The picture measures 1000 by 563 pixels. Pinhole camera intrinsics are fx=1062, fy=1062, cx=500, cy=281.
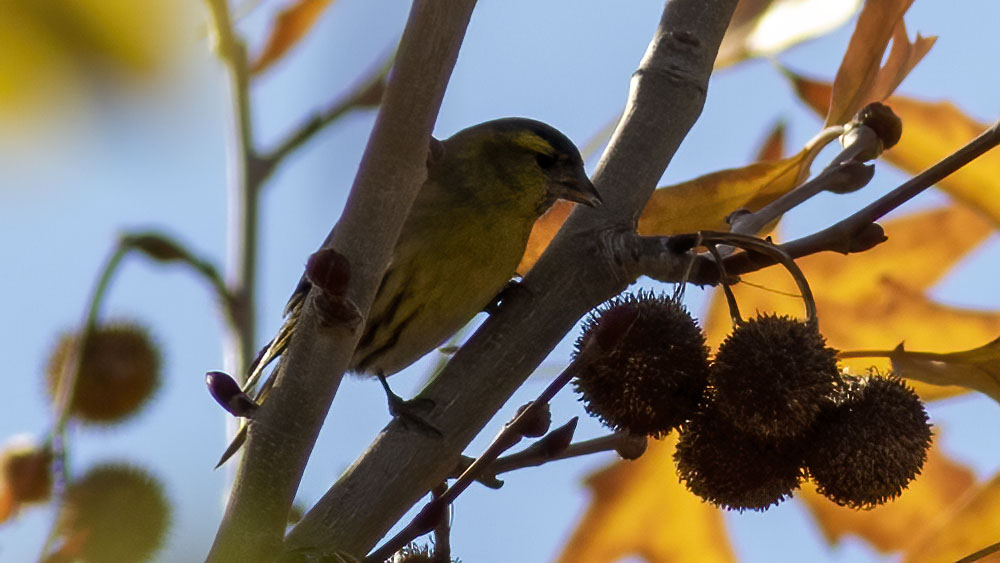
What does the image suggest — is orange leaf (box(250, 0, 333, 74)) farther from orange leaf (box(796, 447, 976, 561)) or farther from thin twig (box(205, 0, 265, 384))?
orange leaf (box(796, 447, 976, 561))

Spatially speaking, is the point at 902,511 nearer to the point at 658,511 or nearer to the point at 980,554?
the point at 658,511

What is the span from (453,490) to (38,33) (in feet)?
2.96

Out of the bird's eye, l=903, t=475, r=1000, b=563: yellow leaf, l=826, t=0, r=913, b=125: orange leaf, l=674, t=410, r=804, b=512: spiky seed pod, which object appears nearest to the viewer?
l=674, t=410, r=804, b=512: spiky seed pod

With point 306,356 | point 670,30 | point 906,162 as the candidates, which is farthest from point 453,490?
point 906,162

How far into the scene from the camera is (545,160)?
3.12 meters

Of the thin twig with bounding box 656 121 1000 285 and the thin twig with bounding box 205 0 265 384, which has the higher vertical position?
the thin twig with bounding box 205 0 265 384

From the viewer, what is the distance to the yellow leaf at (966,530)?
70.3 inches

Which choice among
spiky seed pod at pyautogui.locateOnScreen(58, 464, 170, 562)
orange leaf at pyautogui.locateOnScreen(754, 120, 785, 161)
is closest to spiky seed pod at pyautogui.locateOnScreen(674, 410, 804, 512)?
spiky seed pod at pyautogui.locateOnScreen(58, 464, 170, 562)

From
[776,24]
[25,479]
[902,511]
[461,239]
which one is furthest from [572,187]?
[25,479]

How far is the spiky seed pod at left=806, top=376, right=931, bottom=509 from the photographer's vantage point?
1602 mm

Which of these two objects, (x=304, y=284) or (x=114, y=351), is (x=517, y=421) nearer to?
(x=304, y=284)

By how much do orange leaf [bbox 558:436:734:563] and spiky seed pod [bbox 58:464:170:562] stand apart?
0.97m

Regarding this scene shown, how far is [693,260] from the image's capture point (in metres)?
1.57

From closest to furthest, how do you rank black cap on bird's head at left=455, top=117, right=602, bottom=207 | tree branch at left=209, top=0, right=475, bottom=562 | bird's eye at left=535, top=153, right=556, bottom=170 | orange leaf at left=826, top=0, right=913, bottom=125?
1. tree branch at left=209, top=0, right=475, bottom=562
2. orange leaf at left=826, top=0, right=913, bottom=125
3. black cap on bird's head at left=455, top=117, right=602, bottom=207
4. bird's eye at left=535, top=153, right=556, bottom=170
